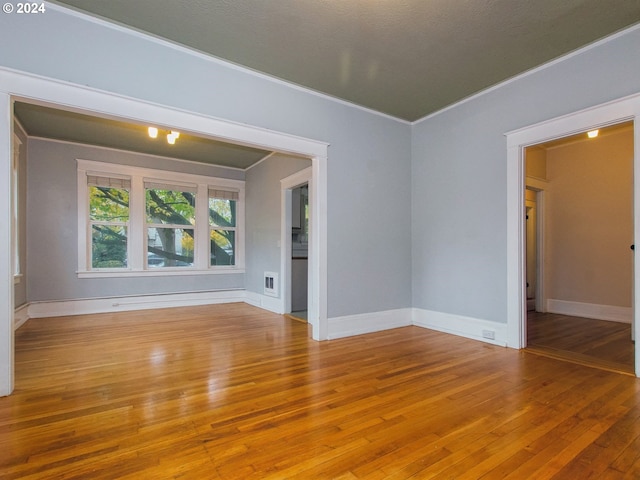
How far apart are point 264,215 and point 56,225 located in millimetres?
3368

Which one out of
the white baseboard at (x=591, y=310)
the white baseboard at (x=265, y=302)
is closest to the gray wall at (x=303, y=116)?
the white baseboard at (x=265, y=302)

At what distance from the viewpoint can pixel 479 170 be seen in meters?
3.83

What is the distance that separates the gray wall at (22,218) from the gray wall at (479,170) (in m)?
5.69

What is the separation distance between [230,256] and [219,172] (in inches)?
70.3

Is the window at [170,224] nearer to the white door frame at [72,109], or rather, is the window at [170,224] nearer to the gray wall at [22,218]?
the gray wall at [22,218]

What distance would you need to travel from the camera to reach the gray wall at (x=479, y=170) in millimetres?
2911

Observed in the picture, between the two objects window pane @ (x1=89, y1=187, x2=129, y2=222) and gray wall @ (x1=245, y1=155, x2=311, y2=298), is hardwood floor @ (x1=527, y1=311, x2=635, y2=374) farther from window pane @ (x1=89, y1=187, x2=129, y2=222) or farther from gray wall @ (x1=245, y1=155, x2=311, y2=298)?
window pane @ (x1=89, y1=187, x2=129, y2=222)

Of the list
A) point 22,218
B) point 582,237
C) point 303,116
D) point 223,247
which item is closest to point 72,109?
point 303,116

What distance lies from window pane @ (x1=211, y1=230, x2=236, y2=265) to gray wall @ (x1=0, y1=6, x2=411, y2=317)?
6.92 ft

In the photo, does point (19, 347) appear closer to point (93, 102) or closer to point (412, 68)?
point (93, 102)

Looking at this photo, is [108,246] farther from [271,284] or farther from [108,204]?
[271,284]

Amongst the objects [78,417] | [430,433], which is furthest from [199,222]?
[430,433]

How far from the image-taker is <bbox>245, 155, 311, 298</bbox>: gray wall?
5609mm

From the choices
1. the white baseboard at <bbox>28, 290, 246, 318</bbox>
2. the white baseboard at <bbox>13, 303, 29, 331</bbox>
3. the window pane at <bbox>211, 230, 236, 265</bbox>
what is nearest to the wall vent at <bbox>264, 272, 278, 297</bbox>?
the white baseboard at <bbox>28, 290, 246, 318</bbox>
